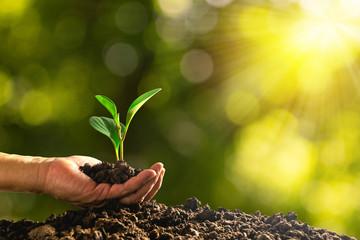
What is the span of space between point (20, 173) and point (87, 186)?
387mm

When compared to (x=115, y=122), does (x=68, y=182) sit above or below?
below

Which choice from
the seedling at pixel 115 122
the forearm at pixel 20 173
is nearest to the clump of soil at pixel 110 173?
the seedling at pixel 115 122

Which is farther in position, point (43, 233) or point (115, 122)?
point (115, 122)

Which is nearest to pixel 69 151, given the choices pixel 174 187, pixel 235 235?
pixel 174 187

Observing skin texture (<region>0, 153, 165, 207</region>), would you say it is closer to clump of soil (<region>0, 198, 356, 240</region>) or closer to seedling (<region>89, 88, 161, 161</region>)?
clump of soil (<region>0, 198, 356, 240</region>)

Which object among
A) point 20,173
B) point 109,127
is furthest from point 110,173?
point 20,173

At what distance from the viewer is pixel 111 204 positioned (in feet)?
4.57

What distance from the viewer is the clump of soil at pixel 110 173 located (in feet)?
4.74

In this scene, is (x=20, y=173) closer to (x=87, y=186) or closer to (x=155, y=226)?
(x=87, y=186)

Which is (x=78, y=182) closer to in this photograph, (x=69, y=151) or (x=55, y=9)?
(x=69, y=151)

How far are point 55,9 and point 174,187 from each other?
159cm

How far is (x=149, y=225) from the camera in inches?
48.9

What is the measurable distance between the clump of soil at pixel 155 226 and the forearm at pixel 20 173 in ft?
0.65

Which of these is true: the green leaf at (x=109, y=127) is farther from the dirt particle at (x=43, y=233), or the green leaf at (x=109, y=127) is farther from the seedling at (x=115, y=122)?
the dirt particle at (x=43, y=233)
